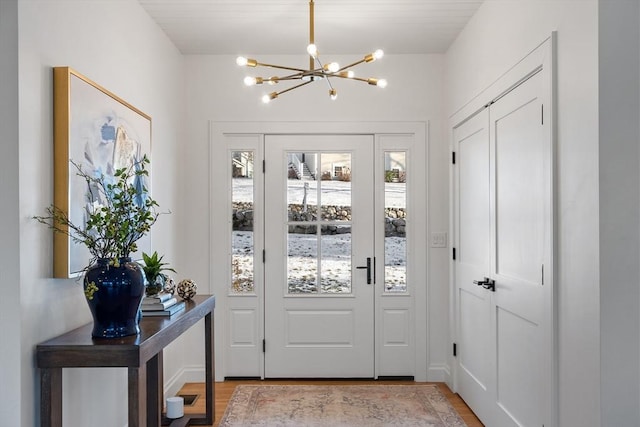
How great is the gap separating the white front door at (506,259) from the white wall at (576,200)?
114 millimetres

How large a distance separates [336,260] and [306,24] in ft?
5.98

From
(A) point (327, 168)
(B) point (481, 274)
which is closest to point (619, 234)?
(B) point (481, 274)

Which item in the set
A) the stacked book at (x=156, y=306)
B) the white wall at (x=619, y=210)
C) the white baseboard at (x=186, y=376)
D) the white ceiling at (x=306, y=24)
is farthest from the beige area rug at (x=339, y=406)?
the white ceiling at (x=306, y=24)

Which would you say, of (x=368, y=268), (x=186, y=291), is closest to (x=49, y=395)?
(x=186, y=291)

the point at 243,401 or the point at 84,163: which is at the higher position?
the point at 84,163

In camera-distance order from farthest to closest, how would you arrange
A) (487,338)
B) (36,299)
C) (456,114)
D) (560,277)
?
(456,114)
(487,338)
(560,277)
(36,299)

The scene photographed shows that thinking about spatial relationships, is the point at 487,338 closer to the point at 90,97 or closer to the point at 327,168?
the point at 327,168

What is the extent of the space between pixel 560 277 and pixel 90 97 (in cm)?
226

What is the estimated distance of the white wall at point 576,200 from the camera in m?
1.91

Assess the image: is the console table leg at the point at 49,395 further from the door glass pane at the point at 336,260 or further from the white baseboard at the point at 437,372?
the white baseboard at the point at 437,372

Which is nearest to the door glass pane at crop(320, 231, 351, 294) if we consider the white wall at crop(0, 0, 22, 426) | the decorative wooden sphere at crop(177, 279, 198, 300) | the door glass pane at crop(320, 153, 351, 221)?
the door glass pane at crop(320, 153, 351, 221)

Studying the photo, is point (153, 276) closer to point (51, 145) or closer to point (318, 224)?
point (51, 145)

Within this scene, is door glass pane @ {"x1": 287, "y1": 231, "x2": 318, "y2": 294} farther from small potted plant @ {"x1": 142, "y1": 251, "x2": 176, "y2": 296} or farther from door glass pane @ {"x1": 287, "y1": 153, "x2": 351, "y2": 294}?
small potted plant @ {"x1": 142, "y1": 251, "x2": 176, "y2": 296}

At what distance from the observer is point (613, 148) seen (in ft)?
6.15
